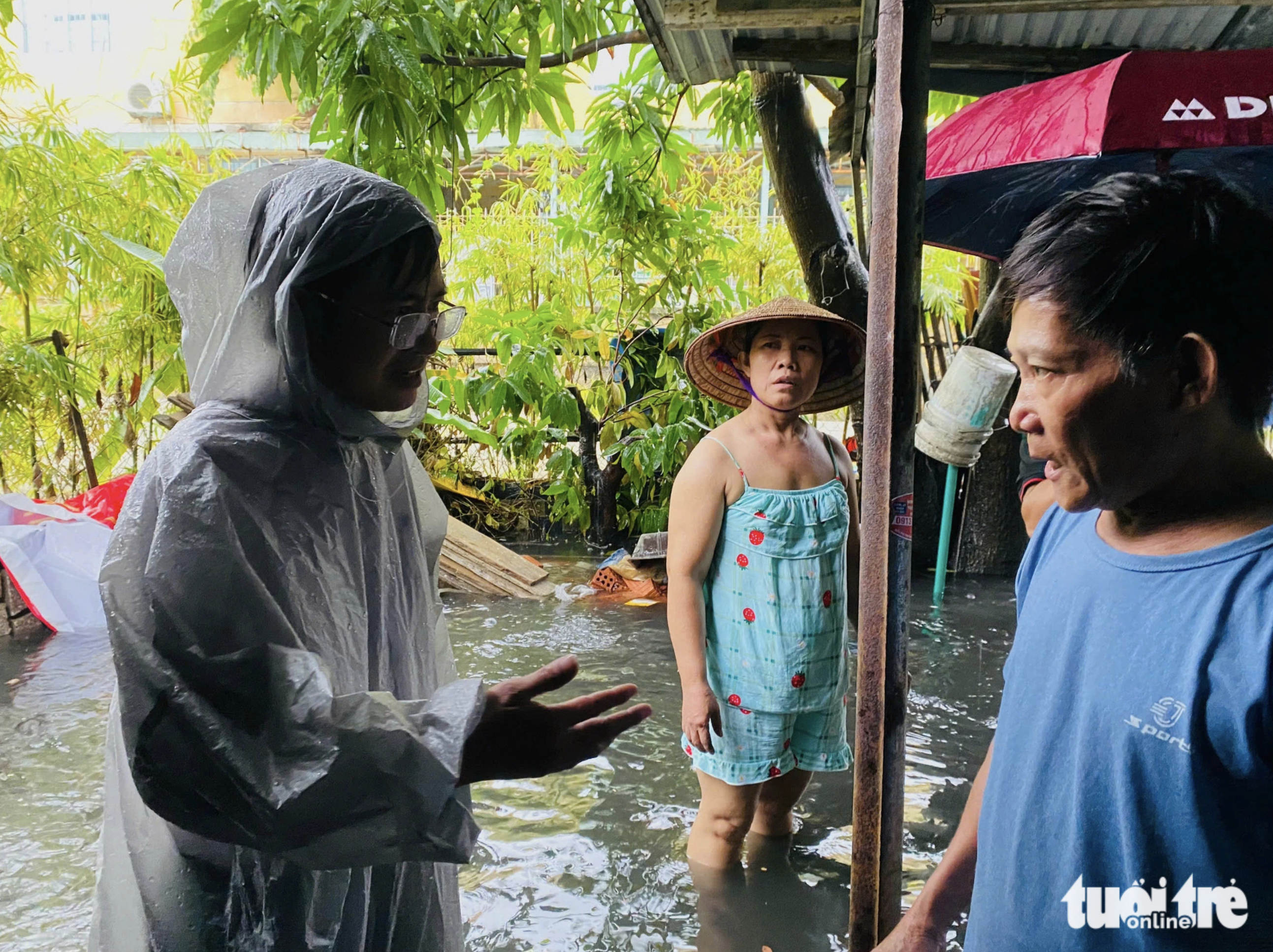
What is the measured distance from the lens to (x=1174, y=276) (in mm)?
1017

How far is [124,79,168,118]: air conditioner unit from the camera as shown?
962cm

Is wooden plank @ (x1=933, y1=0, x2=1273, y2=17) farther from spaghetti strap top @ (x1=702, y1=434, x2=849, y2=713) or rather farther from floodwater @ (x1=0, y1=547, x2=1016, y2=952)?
floodwater @ (x1=0, y1=547, x2=1016, y2=952)

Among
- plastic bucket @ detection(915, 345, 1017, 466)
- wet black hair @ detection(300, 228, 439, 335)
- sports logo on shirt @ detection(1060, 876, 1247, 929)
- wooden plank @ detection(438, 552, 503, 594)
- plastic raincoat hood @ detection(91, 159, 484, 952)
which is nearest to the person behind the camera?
sports logo on shirt @ detection(1060, 876, 1247, 929)

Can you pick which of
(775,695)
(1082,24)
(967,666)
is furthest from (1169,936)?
(967,666)

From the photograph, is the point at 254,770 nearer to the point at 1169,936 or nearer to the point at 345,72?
the point at 1169,936

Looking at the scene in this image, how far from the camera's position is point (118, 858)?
4.26 ft

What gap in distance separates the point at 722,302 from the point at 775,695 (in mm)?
5451

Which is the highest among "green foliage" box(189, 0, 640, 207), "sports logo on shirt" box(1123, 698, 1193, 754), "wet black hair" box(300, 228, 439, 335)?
"green foliage" box(189, 0, 640, 207)

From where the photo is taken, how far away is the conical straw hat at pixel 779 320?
2812 mm

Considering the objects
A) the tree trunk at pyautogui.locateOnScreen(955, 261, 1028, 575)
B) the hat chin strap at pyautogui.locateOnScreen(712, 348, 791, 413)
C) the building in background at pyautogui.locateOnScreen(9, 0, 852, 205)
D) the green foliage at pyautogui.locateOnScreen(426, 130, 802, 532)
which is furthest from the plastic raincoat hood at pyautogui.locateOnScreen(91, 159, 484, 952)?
the building in background at pyautogui.locateOnScreen(9, 0, 852, 205)

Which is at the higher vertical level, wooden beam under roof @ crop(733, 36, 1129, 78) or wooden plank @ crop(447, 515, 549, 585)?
wooden beam under roof @ crop(733, 36, 1129, 78)

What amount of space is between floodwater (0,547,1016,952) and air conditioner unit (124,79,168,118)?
6741 mm

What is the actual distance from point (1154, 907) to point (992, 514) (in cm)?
649

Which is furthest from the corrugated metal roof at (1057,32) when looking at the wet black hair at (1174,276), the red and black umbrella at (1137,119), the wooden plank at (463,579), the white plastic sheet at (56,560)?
the white plastic sheet at (56,560)
